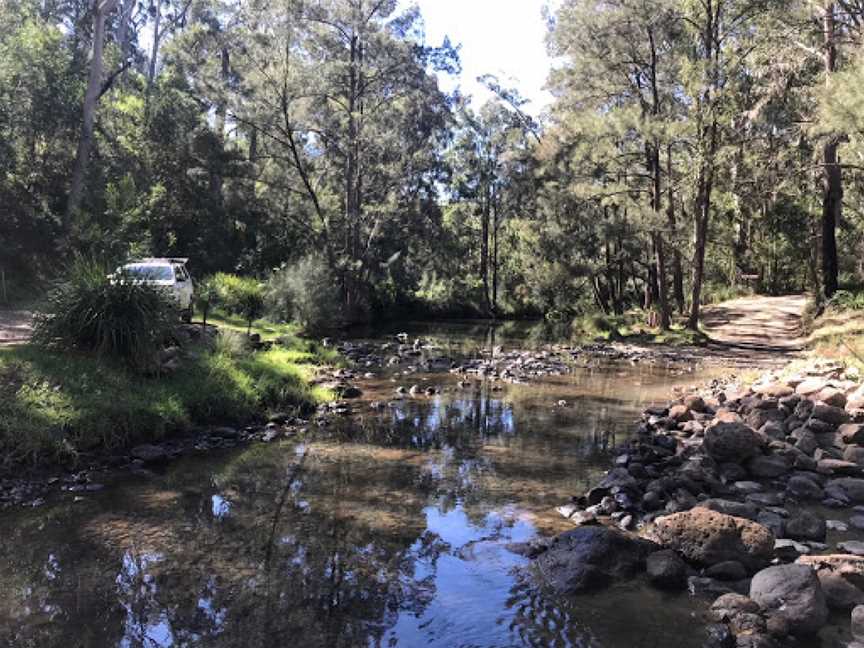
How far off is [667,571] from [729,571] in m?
0.55

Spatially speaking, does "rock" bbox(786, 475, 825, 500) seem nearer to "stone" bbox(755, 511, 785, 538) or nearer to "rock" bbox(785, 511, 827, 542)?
"stone" bbox(755, 511, 785, 538)

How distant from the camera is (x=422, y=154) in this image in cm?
3638

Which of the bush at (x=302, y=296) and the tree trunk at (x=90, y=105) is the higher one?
the tree trunk at (x=90, y=105)

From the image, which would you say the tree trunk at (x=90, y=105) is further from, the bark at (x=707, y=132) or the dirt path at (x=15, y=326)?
the bark at (x=707, y=132)

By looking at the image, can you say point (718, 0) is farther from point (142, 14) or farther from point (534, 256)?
point (142, 14)

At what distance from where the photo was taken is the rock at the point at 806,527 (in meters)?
6.85

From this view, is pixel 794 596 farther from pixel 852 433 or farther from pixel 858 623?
pixel 852 433

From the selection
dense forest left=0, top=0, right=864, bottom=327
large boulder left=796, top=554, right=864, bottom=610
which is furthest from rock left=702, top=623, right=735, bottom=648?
dense forest left=0, top=0, right=864, bottom=327

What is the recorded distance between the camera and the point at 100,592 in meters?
5.88

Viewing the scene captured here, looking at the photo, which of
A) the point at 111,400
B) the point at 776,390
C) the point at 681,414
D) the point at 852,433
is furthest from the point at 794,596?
the point at 111,400

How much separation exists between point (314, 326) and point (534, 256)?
15547 millimetres

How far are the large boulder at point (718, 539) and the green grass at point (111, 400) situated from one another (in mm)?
7186

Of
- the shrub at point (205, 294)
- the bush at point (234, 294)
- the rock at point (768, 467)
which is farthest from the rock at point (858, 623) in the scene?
the bush at point (234, 294)

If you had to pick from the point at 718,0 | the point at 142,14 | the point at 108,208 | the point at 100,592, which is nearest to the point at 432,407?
the point at 100,592
